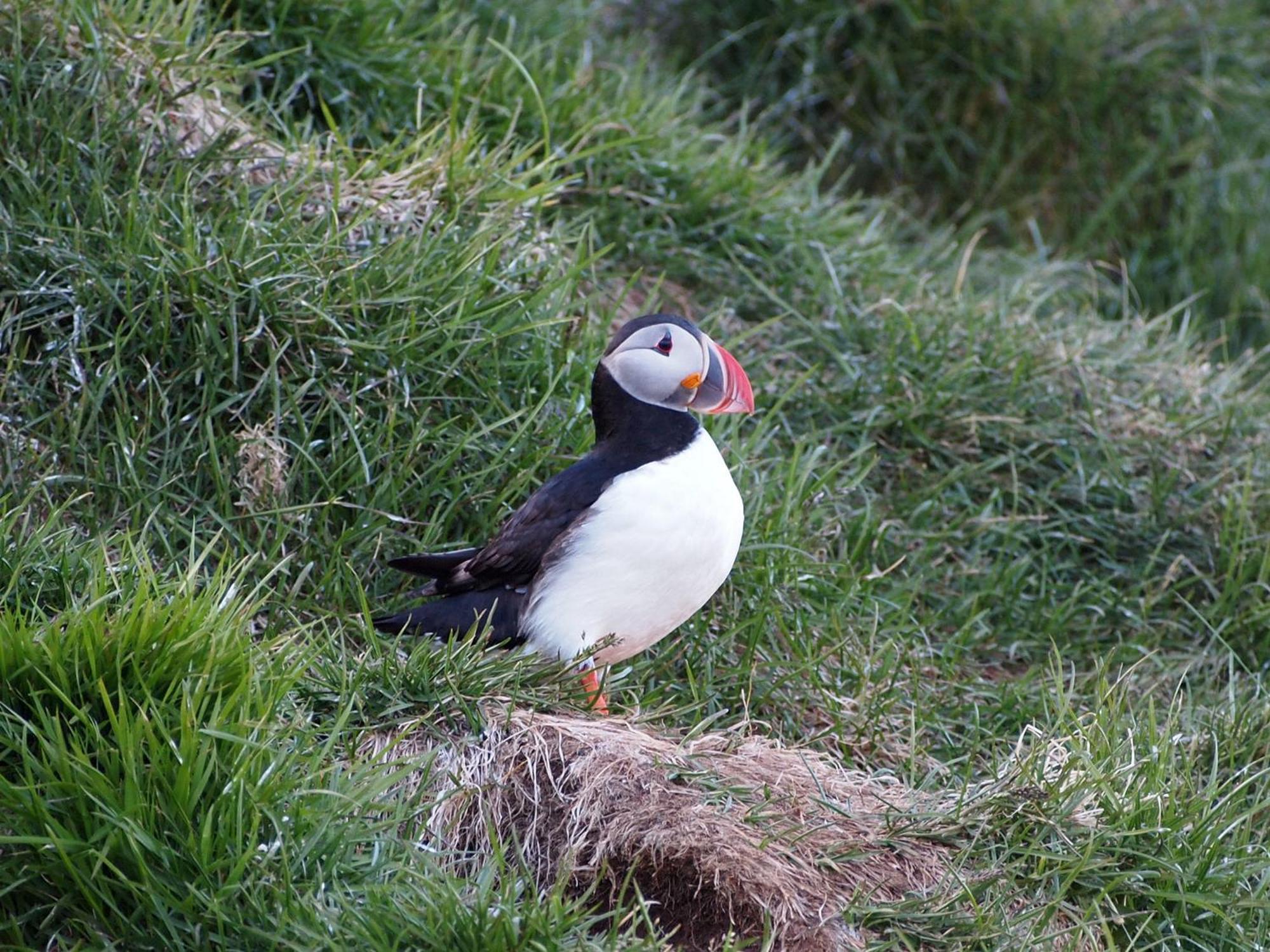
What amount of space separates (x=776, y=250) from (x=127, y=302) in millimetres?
2625

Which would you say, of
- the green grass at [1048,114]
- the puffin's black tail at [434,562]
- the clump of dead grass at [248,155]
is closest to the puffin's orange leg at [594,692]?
the puffin's black tail at [434,562]

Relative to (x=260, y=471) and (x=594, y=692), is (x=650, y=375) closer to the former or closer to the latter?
(x=594, y=692)

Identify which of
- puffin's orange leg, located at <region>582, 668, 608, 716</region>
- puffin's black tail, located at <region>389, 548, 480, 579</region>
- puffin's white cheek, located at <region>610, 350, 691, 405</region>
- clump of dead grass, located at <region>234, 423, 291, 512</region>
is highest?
puffin's white cheek, located at <region>610, 350, 691, 405</region>

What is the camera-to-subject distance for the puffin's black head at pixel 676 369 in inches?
142

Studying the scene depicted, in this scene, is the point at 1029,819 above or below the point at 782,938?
above

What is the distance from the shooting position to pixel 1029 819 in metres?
3.27

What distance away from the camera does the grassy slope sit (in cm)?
281

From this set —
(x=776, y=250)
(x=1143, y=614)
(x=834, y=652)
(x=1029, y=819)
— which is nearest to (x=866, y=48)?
(x=776, y=250)

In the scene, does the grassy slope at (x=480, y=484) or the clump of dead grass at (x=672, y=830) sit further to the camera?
the clump of dead grass at (x=672, y=830)

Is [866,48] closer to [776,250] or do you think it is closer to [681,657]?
[776,250]

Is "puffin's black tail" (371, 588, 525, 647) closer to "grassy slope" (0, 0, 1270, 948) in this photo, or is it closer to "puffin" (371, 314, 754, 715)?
"puffin" (371, 314, 754, 715)

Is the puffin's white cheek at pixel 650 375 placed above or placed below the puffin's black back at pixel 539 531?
above

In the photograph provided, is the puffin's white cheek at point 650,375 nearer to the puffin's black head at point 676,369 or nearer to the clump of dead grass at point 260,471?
the puffin's black head at point 676,369

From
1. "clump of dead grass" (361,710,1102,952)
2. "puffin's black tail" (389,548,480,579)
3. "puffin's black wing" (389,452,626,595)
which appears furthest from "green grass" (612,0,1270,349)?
"clump of dead grass" (361,710,1102,952)
